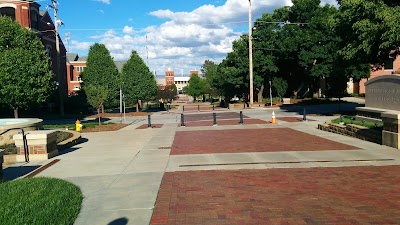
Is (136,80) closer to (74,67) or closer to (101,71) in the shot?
(101,71)

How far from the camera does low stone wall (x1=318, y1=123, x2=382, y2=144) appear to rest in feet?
43.2

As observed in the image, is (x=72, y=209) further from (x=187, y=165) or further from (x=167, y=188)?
(x=187, y=165)

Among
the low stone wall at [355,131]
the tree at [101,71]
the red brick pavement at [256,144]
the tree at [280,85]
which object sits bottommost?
the red brick pavement at [256,144]

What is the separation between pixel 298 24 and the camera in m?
43.6

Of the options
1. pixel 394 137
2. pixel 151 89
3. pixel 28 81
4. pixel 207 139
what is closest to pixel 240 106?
pixel 151 89

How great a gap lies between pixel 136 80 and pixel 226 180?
36.5 m

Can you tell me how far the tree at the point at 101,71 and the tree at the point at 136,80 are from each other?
148 cm

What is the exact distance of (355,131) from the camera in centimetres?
1488

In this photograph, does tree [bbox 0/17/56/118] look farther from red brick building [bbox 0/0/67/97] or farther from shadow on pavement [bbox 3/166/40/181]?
shadow on pavement [bbox 3/166/40/181]

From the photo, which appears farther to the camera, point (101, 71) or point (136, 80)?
point (101, 71)

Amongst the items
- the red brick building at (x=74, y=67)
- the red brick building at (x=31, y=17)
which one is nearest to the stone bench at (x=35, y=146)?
the red brick building at (x=31, y=17)

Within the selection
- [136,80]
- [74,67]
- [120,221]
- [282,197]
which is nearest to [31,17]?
[136,80]

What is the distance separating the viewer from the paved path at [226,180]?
5703 millimetres

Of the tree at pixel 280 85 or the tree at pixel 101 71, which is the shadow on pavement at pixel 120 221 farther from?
the tree at pixel 280 85
